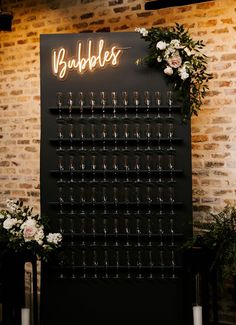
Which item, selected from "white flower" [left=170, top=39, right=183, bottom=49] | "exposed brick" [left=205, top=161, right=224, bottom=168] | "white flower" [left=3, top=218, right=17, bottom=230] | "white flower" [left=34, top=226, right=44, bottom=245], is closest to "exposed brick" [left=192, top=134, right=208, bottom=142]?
"exposed brick" [left=205, top=161, right=224, bottom=168]

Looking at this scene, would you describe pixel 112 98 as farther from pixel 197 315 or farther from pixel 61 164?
pixel 197 315

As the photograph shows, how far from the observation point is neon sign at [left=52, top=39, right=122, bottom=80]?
447 cm

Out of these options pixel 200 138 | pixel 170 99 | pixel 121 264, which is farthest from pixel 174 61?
pixel 121 264

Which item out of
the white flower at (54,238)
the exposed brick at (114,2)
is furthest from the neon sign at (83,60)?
the white flower at (54,238)

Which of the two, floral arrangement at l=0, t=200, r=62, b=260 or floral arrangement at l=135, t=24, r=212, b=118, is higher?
floral arrangement at l=135, t=24, r=212, b=118

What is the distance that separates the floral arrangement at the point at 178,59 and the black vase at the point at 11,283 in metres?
1.92

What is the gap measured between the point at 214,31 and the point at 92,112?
1.45 metres

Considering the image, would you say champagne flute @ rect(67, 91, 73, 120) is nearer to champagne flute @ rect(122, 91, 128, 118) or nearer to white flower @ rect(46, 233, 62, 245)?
champagne flute @ rect(122, 91, 128, 118)

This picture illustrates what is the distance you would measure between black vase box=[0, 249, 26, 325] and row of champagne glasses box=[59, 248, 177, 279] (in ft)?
1.23

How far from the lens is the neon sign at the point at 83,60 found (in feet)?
14.7

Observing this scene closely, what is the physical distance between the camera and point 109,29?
535 centimetres

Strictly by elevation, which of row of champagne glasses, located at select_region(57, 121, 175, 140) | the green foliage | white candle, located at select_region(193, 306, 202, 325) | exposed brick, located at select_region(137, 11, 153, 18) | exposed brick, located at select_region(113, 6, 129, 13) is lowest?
white candle, located at select_region(193, 306, 202, 325)

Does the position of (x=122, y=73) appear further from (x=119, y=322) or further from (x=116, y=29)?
(x=119, y=322)

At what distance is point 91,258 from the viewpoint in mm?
4449
